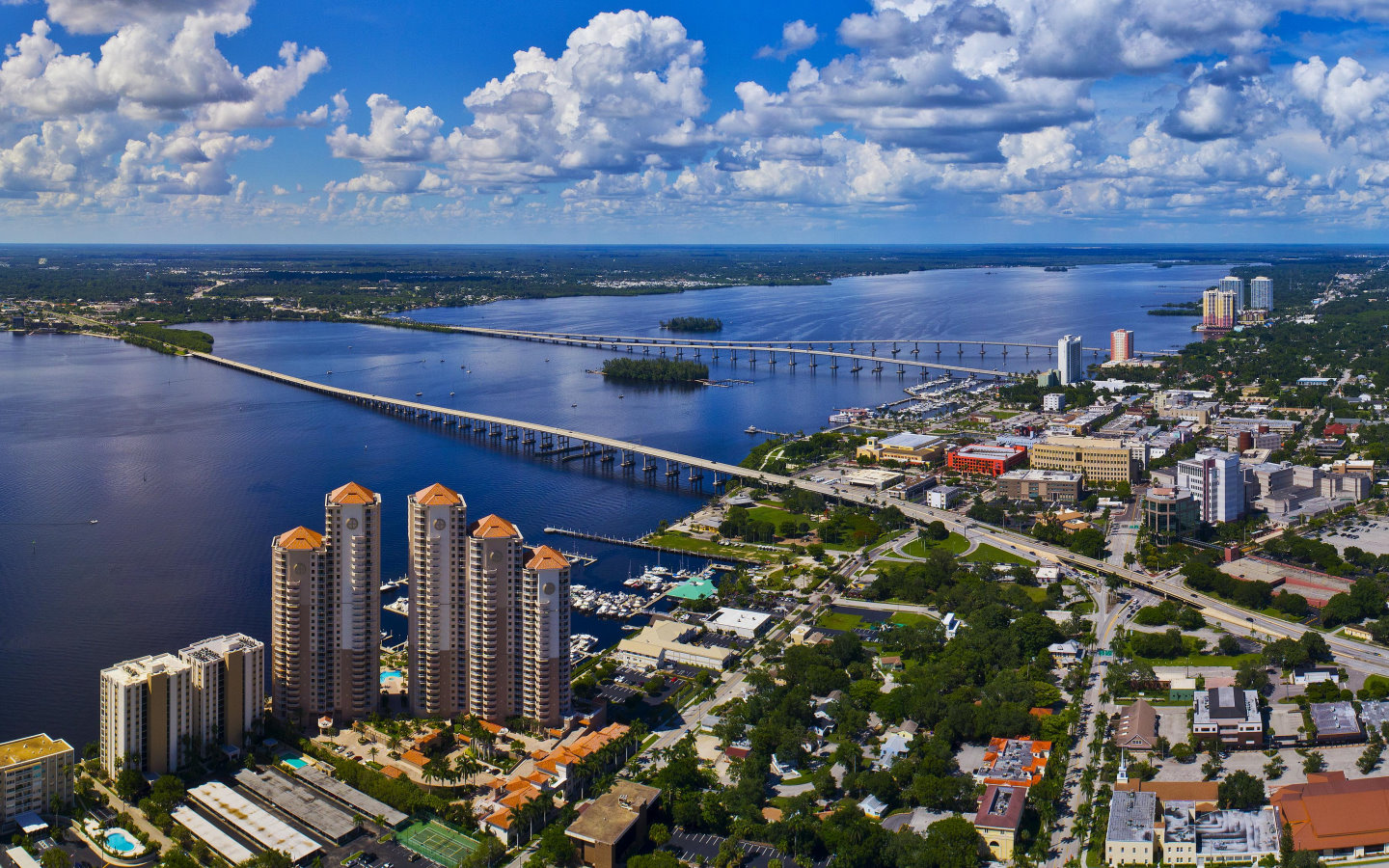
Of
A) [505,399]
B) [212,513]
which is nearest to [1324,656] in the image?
[212,513]

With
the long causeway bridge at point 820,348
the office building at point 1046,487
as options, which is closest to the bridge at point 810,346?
the long causeway bridge at point 820,348

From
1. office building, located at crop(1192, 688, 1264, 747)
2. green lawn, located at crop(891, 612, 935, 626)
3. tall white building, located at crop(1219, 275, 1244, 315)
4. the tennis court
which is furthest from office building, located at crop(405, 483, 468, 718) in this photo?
tall white building, located at crop(1219, 275, 1244, 315)

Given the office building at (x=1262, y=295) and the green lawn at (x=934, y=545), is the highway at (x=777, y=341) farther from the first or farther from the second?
the green lawn at (x=934, y=545)

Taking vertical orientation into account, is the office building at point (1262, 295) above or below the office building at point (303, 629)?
above

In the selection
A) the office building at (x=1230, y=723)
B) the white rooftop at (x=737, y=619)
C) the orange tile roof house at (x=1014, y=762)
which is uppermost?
the white rooftop at (x=737, y=619)

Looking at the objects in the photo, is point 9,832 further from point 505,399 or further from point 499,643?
point 505,399

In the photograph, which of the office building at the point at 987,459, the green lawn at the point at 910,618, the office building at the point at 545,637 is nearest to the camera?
the office building at the point at 545,637
